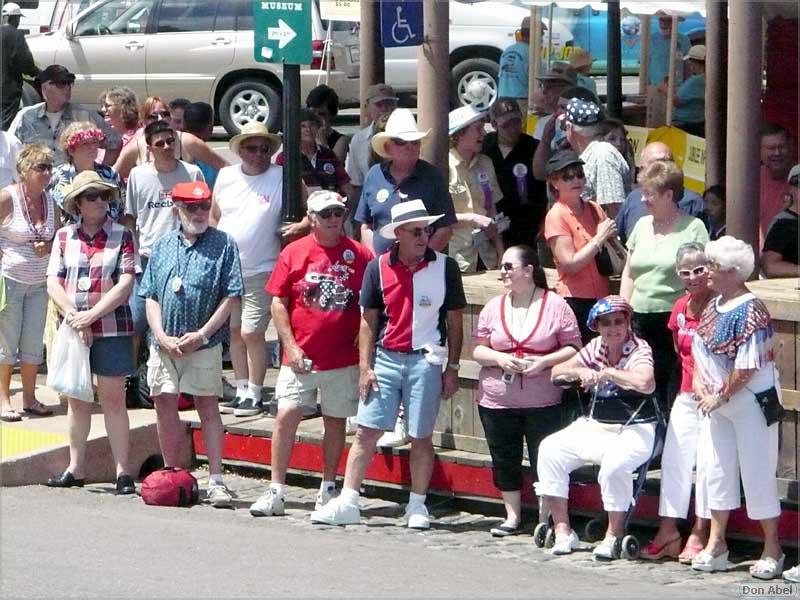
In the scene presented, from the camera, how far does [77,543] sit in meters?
7.79

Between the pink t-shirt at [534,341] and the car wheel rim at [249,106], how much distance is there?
43.1 feet

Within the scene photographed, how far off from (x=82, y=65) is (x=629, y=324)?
45.7 feet

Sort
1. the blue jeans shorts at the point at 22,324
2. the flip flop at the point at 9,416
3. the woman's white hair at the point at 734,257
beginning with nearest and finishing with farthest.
A: 1. the woman's white hair at the point at 734,257
2. the flip flop at the point at 9,416
3. the blue jeans shorts at the point at 22,324

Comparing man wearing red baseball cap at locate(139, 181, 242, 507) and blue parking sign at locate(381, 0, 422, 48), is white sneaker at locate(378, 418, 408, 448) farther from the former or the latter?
blue parking sign at locate(381, 0, 422, 48)

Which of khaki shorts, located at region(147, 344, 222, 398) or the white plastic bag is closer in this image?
khaki shorts, located at region(147, 344, 222, 398)

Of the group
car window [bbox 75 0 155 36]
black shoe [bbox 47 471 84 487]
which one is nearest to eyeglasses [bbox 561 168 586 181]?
black shoe [bbox 47 471 84 487]

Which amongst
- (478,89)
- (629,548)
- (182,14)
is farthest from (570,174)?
(478,89)

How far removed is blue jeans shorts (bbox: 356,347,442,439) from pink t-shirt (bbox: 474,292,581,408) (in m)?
0.33

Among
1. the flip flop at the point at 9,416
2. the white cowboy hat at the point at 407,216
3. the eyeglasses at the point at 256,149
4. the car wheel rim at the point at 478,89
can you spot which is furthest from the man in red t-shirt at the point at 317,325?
the car wheel rim at the point at 478,89

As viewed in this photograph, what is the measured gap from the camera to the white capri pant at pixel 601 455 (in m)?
7.75

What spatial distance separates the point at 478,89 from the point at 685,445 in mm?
14289

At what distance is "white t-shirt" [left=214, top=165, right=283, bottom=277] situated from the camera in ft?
32.4

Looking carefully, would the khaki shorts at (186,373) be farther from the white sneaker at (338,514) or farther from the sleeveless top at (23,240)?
the sleeveless top at (23,240)

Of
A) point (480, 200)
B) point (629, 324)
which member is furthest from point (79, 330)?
point (629, 324)
